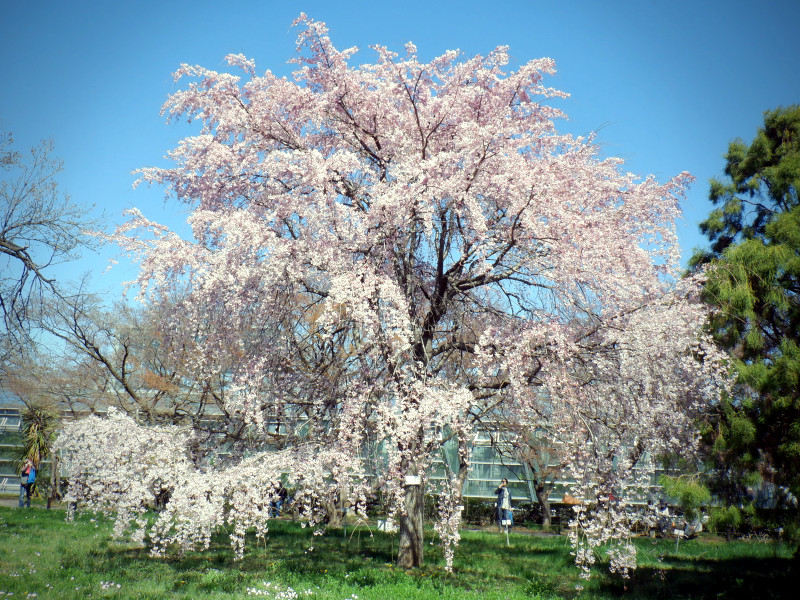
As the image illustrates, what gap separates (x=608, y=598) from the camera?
759 centimetres

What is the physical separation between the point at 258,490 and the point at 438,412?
101 inches

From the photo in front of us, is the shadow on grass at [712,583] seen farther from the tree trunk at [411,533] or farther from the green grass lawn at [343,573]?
the tree trunk at [411,533]

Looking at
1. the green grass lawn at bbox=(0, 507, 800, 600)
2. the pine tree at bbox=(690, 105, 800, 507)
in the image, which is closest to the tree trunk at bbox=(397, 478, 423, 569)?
the green grass lawn at bbox=(0, 507, 800, 600)

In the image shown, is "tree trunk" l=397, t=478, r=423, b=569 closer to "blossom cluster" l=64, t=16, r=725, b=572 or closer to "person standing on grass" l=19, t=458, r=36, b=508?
"blossom cluster" l=64, t=16, r=725, b=572

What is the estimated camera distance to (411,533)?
30.8 feet

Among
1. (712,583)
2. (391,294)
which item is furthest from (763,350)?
(391,294)

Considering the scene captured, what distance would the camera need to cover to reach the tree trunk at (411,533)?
365 inches

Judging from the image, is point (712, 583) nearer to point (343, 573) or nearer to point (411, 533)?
point (411, 533)

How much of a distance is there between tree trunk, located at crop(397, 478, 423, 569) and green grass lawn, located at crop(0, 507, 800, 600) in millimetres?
274

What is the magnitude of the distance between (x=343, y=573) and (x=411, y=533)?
1.42 metres

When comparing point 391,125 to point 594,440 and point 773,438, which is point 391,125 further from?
point 773,438

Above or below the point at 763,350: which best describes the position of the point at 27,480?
below

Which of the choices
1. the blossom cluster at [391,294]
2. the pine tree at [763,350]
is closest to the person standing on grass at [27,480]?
the blossom cluster at [391,294]

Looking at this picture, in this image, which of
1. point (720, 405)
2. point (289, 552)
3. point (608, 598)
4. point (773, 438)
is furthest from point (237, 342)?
point (773, 438)
